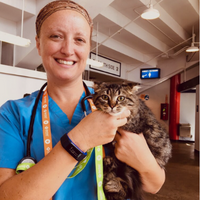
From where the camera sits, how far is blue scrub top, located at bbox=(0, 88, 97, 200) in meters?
0.78

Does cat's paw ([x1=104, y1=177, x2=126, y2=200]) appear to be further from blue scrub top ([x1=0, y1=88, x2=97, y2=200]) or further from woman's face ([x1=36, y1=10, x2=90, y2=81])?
woman's face ([x1=36, y1=10, x2=90, y2=81])

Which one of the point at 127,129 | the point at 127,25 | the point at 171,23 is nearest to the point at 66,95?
the point at 127,129

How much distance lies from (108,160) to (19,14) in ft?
17.9

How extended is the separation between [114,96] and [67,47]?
43 cm

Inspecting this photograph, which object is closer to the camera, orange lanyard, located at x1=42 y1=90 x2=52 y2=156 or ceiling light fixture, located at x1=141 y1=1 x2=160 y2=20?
orange lanyard, located at x1=42 y1=90 x2=52 y2=156

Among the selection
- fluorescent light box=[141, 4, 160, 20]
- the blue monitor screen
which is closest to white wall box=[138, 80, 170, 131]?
the blue monitor screen

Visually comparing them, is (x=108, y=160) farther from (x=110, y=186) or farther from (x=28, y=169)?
(x=28, y=169)

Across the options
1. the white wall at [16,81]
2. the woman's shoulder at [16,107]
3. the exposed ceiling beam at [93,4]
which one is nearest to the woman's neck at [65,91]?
the woman's shoulder at [16,107]

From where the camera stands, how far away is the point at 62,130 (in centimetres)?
90

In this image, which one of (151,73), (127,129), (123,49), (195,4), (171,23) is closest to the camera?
(127,129)

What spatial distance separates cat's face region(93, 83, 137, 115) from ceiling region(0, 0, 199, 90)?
135 inches

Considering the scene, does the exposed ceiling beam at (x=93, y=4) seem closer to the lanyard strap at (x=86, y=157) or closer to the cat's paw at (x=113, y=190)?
the lanyard strap at (x=86, y=157)

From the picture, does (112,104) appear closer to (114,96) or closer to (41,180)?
(114,96)

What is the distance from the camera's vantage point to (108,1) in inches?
163
